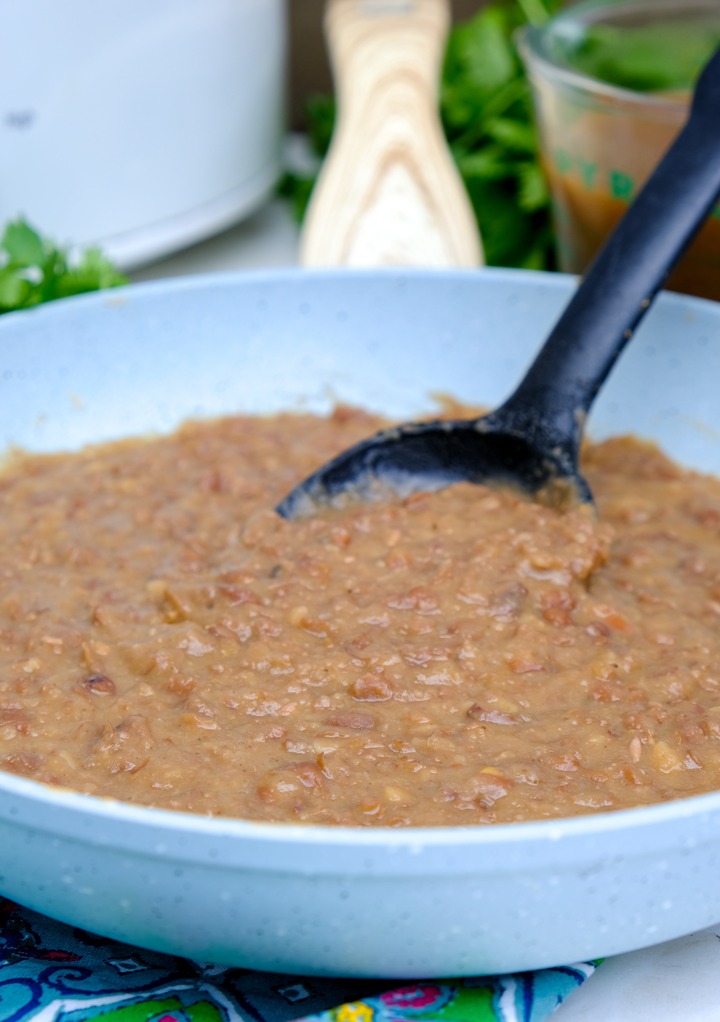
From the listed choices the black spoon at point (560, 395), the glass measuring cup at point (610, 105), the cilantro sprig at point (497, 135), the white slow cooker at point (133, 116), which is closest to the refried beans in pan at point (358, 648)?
the black spoon at point (560, 395)

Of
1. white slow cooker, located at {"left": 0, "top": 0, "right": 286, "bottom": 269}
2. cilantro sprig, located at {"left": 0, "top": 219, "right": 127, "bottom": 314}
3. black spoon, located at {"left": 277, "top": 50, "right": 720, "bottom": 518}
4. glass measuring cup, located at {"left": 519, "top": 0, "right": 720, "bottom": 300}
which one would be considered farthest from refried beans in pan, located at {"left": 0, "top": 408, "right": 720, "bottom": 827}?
white slow cooker, located at {"left": 0, "top": 0, "right": 286, "bottom": 269}

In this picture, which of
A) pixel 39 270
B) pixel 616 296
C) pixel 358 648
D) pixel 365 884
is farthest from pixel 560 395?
pixel 365 884

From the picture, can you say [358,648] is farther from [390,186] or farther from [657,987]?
[390,186]

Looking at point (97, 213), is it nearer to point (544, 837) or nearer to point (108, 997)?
point (108, 997)

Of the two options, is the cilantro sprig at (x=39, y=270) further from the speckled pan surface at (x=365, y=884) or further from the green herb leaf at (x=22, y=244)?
the speckled pan surface at (x=365, y=884)

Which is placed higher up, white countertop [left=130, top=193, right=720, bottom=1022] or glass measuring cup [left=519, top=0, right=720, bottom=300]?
glass measuring cup [left=519, top=0, right=720, bottom=300]

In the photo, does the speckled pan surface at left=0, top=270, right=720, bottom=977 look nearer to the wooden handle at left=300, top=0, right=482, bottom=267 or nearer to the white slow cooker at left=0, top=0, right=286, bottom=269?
the wooden handle at left=300, top=0, right=482, bottom=267
